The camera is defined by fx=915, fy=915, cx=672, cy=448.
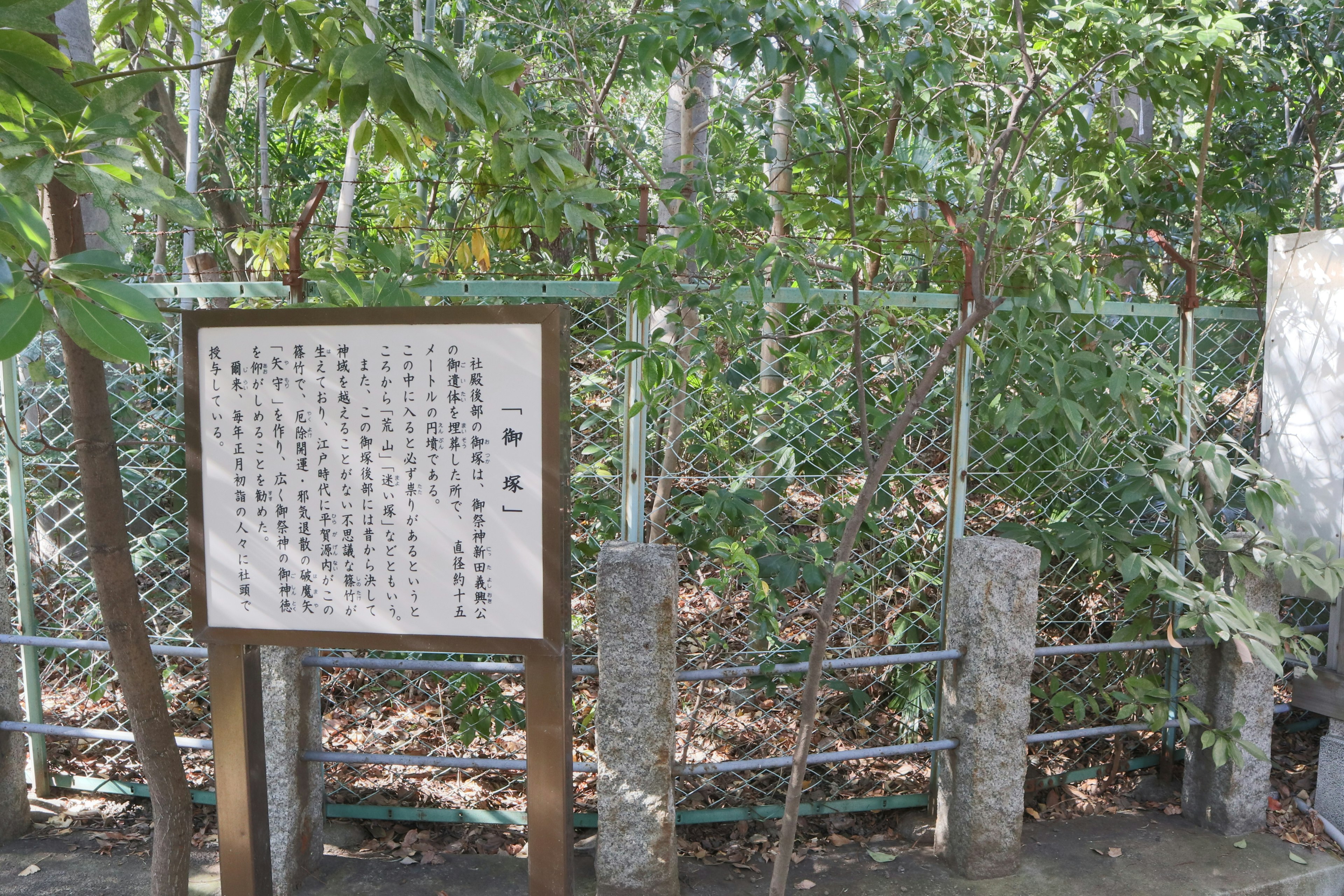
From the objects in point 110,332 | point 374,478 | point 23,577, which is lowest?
point 23,577

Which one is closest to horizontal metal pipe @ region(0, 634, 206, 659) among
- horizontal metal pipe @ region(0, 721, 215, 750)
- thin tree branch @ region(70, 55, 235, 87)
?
horizontal metal pipe @ region(0, 721, 215, 750)

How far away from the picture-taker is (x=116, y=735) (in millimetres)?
3006

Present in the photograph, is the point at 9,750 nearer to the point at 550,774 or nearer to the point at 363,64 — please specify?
the point at 550,774

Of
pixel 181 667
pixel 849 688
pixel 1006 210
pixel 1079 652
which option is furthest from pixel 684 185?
pixel 181 667

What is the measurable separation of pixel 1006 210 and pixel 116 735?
12.1ft

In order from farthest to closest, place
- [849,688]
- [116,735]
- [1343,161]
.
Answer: [1343,161] → [849,688] → [116,735]

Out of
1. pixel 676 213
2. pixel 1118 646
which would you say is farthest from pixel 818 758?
pixel 676 213

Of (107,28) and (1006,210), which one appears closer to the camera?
(107,28)

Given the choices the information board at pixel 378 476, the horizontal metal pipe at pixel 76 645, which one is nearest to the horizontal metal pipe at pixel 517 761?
the horizontal metal pipe at pixel 76 645

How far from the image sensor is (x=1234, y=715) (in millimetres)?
3195

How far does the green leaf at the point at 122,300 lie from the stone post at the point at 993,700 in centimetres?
244

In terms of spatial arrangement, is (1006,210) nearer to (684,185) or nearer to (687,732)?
(684,185)

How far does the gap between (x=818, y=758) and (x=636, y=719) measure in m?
0.62

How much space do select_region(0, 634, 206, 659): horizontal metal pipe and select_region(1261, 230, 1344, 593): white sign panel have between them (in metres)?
3.75
